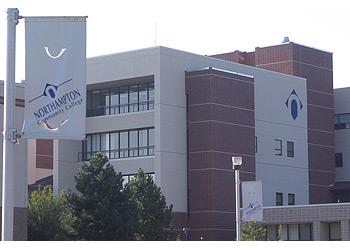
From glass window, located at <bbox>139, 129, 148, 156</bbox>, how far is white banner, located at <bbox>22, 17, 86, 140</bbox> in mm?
48107

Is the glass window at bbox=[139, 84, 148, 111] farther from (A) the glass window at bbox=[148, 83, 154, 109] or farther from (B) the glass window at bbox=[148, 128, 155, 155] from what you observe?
(B) the glass window at bbox=[148, 128, 155, 155]

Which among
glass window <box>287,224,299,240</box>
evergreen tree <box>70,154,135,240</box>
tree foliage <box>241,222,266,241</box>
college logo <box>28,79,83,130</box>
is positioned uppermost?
college logo <box>28,79,83,130</box>

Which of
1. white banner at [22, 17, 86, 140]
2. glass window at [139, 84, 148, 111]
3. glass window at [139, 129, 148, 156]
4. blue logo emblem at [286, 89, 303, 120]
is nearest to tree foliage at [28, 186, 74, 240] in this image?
glass window at [139, 129, 148, 156]

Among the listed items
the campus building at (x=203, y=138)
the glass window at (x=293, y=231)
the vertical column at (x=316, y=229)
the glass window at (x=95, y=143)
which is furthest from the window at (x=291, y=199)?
the glass window at (x=95, y=143)

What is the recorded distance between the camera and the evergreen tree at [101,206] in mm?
47688

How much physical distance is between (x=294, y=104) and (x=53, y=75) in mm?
59392

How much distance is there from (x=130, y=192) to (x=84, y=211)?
3.22 meters

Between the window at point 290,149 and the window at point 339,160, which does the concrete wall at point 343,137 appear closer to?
the window at point 339,160

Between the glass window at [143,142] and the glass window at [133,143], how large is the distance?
393mm

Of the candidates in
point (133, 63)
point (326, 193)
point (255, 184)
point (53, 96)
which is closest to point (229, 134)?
point (133, 63)

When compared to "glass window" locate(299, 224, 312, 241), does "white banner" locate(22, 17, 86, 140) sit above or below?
above

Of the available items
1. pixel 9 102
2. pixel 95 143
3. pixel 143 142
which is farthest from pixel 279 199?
pixel 9 102

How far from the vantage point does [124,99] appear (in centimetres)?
6450

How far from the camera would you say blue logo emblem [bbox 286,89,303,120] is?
233ft
